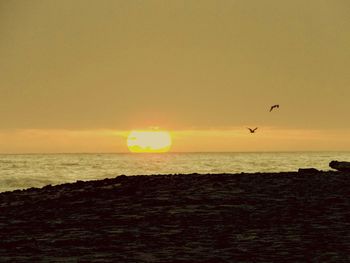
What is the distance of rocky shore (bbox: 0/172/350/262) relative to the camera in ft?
41.7

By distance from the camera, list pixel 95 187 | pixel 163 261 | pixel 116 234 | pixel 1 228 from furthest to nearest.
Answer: pixel 95 187
pixel 1 228
pixel 116 234
pixel 163 261

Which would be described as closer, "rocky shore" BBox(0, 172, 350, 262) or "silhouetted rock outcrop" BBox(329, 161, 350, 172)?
"rocky shore" BBox(0, 172, 350, 262)

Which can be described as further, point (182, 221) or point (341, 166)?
point (341, 166)

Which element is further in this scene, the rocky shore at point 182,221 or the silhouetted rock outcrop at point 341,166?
the silhouetted rock outcrop at point 341,166

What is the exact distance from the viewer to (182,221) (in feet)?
55.0

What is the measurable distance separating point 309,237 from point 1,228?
7.81 m

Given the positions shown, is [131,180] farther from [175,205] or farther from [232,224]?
[232,224]

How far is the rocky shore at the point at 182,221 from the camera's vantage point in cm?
1270

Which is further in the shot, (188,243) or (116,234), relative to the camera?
(116,234)

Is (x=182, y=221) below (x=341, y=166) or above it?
below

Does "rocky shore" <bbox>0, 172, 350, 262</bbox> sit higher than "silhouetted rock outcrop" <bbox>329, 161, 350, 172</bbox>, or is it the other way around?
"silhouetted rock outcrop" <bbox>329, 161, 350, 172</bbox>

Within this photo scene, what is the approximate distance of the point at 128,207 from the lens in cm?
1955

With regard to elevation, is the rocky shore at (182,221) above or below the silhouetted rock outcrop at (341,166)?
below

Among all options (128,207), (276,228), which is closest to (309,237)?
(276,228)
